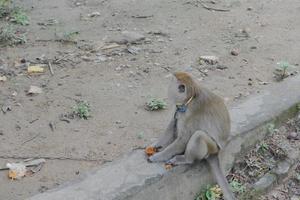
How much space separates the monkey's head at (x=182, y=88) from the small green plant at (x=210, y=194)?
32.2 inches

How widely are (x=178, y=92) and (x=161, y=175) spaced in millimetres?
603

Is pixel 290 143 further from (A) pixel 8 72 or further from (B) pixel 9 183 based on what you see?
(A) pixel 8 72

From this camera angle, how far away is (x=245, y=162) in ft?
15.5

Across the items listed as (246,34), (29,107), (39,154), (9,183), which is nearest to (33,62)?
(29,107)

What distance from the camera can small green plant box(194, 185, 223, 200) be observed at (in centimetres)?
435

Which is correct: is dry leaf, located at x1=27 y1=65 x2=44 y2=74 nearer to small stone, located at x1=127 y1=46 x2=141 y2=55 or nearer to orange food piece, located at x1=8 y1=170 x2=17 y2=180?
small stone, located at x1=127 y1=46 x2=141 y2=55

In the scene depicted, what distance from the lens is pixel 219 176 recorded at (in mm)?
4125

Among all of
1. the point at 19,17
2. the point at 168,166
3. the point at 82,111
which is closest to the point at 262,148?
the point at 168,166

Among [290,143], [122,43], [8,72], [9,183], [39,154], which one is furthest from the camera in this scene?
[122,43]

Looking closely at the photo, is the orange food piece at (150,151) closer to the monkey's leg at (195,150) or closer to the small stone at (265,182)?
the monkey's leg at (195,150)

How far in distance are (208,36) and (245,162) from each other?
252 cm

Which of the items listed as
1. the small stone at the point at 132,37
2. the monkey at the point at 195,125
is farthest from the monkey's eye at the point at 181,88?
the small stone at the point at 132,37

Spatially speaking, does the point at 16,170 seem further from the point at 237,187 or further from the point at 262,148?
the point at 262,148

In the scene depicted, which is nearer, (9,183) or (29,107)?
(9,183)
